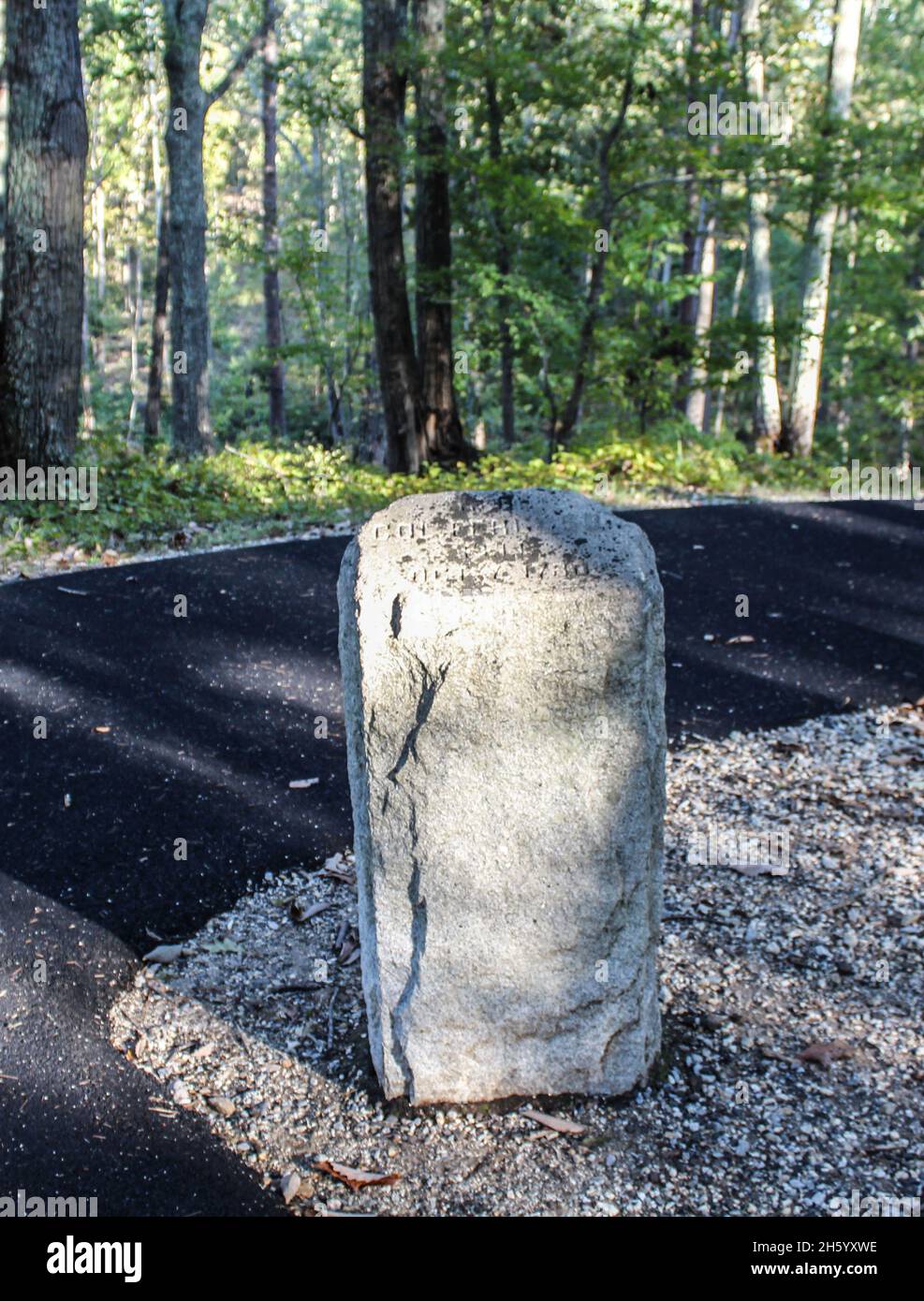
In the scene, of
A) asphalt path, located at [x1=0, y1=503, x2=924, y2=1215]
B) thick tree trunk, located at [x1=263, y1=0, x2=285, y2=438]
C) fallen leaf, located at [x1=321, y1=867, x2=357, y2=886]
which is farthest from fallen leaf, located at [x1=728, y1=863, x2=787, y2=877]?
thick tree trunk, located at [x1=263, y1=0, x2=285, y2=438]

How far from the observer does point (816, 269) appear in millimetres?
15219

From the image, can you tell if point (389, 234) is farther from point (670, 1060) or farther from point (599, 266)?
point (670, 1060)

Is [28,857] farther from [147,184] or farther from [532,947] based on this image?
[147,184]

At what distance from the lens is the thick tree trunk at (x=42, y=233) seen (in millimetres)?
9516

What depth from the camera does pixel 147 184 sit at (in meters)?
37.7

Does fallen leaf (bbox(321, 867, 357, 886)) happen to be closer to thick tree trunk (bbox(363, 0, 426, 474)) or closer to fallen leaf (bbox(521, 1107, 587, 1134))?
fallen leaf (bbox(521, 1107, 587, 1134))

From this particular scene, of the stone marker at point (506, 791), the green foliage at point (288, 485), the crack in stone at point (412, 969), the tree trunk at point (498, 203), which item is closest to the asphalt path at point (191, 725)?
the crack in stone at point (412, 969)

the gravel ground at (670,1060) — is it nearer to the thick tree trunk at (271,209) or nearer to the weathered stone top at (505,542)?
the weathered stone top at (505,542)

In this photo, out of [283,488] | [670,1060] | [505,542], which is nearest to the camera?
[505,542]

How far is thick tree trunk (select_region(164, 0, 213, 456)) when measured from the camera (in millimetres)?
14508

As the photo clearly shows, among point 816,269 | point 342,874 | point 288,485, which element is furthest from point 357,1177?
point 816,269

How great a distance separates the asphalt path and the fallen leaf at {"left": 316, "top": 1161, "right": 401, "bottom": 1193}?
0.18m

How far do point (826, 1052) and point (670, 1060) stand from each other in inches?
20.4

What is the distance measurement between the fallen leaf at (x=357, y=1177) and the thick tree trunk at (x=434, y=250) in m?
10.6
